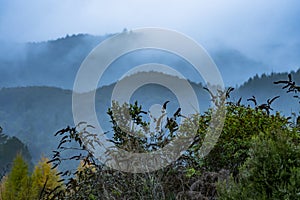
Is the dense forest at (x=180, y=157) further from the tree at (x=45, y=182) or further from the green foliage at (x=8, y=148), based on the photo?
the green foliage at (x=8, y=148)

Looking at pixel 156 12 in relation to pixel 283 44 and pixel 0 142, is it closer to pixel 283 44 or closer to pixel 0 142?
pixel 283 44

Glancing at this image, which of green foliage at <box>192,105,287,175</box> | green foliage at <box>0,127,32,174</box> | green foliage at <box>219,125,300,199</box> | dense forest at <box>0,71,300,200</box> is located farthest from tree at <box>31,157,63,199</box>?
green foliage at <box>0,127,32,174</box>

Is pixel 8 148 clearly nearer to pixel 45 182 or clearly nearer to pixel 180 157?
pixel 45 182

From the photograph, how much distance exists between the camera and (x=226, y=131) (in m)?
3.02

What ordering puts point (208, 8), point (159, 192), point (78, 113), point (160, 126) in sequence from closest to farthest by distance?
point (159, 192) < point (160, 126) < point (78, 113) < point (208, 8)

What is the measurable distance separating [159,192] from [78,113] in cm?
91

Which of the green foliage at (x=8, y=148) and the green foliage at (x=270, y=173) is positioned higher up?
the green foliage at (x=8, y=148)

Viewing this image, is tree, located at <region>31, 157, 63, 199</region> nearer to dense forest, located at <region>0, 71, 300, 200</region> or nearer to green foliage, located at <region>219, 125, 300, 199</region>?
dense forest, located at <region>0, 71, 300, 200</region>

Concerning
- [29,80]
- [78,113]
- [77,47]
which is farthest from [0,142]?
[29,80]

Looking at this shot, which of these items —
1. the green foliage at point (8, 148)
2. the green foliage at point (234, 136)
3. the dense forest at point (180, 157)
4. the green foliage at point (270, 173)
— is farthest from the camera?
the green foliage at point (8, 148)

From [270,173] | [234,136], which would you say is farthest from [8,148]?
[270,173]

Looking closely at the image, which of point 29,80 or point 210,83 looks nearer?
point 210,83

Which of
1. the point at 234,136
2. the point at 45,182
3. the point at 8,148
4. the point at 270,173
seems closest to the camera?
the point at 270,173

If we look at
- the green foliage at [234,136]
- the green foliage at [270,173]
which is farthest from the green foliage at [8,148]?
the green foliage at [270,173]
